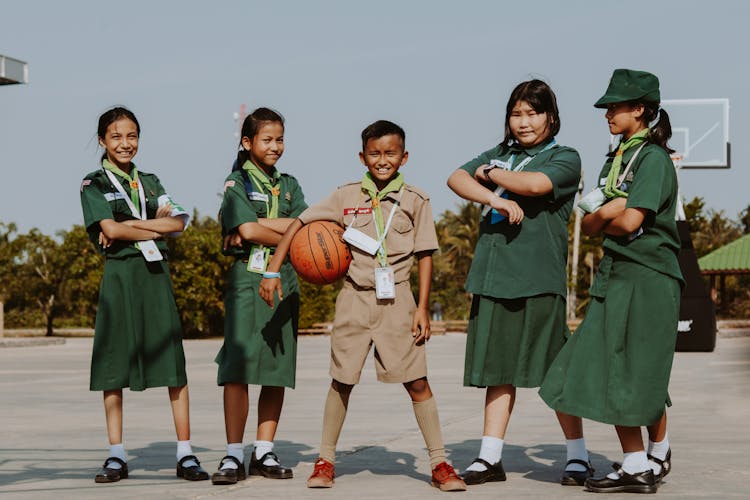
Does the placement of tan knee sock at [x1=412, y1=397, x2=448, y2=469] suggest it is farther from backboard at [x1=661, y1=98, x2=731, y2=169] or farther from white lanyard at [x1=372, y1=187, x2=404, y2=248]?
backboard at [x1=661, y1=98, x2=731, y2=169]

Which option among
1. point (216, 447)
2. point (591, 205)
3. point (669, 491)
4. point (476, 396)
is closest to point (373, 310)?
point (591, 205)

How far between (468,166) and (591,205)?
0.79m

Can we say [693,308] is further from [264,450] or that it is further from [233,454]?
[233,454]

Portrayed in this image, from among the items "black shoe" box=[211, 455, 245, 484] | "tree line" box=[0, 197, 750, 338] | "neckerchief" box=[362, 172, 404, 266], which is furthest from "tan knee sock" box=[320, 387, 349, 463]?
"tree line" box=[0, 197, 750, 338]

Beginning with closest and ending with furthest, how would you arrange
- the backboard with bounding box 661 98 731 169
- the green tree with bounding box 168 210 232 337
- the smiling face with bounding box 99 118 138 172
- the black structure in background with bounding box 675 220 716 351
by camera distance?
the smiling face with bounding box 99 118 138 172, the black structure in background with bounding box 675 220 716 351, the backboard with bounding box 661 98 731 169, the green tree with bounding box 168 210 232 337

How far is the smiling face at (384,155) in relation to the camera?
6477mm

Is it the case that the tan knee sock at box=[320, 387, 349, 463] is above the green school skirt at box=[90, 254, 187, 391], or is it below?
below

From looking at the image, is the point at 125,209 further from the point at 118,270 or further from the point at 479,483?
the point at 479,483

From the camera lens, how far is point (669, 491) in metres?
6.24

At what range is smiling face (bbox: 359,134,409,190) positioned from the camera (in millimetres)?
6477

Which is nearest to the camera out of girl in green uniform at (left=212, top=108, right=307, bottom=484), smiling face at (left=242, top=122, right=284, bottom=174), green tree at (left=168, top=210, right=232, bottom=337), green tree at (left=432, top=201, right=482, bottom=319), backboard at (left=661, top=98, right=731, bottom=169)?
girl in green uniform at (left=212, top=108, right=307, bottom=484)

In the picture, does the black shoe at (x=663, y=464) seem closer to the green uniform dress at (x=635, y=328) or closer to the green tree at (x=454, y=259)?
the green uniform dress at (x=635, y=328)

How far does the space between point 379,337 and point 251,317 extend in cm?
86

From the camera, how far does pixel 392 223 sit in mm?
6480
